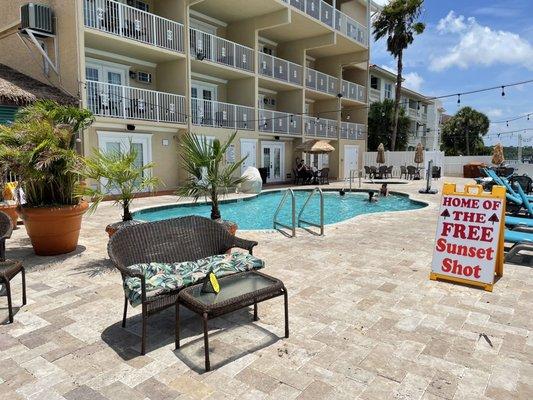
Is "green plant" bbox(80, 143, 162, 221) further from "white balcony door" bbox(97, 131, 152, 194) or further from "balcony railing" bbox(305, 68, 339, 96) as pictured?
"balcony railing" bbox(305, 68, 339, 96)

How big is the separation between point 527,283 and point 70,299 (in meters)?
5.43

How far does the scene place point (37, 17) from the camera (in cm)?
1248

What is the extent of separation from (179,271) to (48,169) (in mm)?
3374

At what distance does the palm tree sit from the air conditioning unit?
72.5 feet

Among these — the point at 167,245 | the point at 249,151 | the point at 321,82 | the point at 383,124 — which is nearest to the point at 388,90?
the point at 383,124

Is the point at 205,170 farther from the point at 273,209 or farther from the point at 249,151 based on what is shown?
the point at 249,151

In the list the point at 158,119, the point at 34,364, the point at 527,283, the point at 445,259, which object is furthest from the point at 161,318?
the point at 158,119

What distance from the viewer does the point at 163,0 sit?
15.7 metres

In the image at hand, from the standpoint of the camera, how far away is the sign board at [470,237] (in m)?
4.64

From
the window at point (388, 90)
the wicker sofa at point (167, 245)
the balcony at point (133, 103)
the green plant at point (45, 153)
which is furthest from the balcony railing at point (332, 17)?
the wicker sofa at point (167, 245)

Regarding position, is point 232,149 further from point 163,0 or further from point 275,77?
point 163,0

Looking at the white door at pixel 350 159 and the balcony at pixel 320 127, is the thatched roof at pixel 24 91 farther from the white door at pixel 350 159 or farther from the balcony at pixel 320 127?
the white door at pixel 350 159

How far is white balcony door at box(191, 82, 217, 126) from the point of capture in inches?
642

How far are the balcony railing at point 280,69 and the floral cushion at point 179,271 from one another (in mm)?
17211
